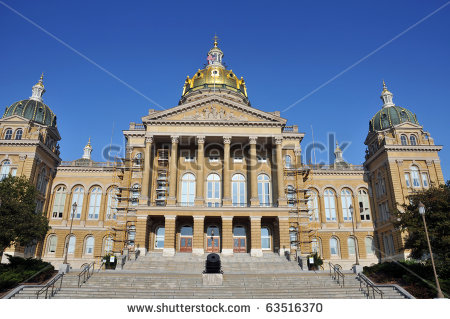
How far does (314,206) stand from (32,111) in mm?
39544

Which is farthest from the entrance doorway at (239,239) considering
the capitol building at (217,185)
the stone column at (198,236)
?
the stone column at (198,236)

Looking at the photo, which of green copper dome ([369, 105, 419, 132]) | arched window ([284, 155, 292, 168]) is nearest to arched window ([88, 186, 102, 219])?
arched window ([284, 155, 292, 168])

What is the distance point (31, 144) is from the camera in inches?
1704

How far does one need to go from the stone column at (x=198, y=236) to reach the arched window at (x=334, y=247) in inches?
747

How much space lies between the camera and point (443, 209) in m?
26.3

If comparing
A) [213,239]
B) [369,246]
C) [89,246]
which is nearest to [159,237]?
[213,239]

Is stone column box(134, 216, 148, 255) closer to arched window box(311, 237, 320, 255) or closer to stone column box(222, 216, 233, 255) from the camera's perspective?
stone column box(222, 216, 233, 255)

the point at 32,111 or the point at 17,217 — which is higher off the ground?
the point at 32,111

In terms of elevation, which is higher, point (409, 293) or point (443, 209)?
point (443, 209)

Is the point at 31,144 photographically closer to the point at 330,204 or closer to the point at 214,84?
the point at 214,84
